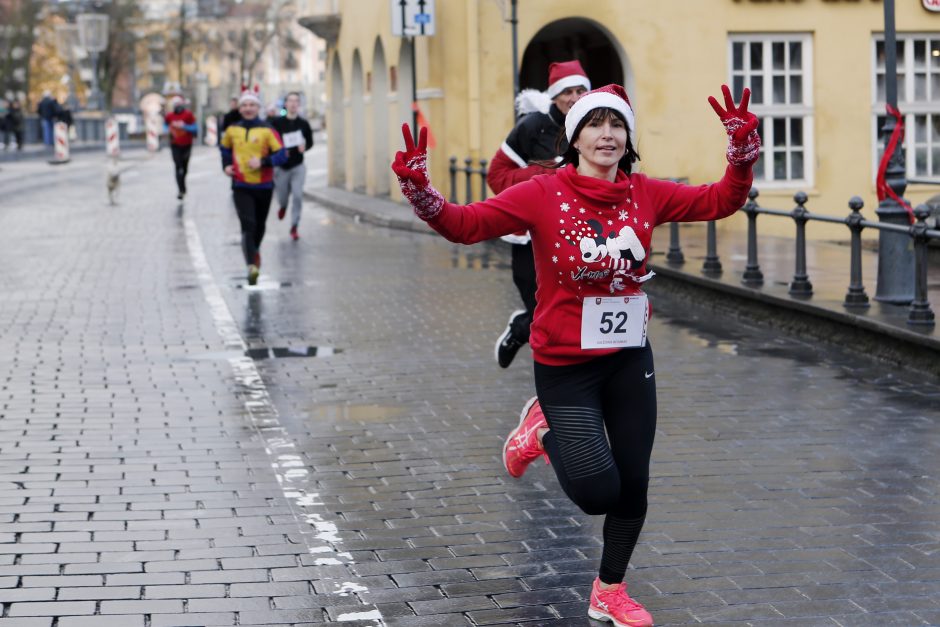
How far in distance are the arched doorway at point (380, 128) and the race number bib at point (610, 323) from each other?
2570 centimetres

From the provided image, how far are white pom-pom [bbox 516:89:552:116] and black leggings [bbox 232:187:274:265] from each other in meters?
6.55

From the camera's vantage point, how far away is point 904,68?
77.9 feet

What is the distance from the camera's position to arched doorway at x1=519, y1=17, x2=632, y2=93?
27.8 meters

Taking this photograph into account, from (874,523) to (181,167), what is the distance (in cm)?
2415

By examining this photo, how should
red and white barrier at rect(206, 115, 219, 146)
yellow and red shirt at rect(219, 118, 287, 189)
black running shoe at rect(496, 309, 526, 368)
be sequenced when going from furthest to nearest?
red and white barrier at rect(206, 115, 219, 146) → yellow and red shirt at rect(219, 118, 287, 189) → black running shoe at rect(496, 309, 526, 368)

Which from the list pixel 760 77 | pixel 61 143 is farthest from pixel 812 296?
pixel 61 143

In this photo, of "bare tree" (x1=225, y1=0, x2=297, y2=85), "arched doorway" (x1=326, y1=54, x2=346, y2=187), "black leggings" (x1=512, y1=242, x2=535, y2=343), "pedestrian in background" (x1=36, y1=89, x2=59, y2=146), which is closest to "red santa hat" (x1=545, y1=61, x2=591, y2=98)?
"black leggings" (x1=512, y1=242, x2=535, y2=343)

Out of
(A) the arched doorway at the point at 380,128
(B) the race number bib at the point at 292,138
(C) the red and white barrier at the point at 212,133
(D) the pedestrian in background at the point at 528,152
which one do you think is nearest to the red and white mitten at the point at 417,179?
(D) the pedestrian in background at the point at 528,152

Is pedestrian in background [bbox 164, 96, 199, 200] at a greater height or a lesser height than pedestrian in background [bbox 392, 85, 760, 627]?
greater

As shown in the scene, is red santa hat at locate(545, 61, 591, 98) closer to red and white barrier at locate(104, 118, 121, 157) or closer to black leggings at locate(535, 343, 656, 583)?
black leggings at locate(535, 343, 656, 583)

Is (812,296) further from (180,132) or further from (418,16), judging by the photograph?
(180,132)

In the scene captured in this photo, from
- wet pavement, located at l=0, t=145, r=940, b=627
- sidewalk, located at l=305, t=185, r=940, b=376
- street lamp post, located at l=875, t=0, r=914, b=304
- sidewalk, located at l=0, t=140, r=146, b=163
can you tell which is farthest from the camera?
sidewalk, located at l=0, t=140, r=146, b=163

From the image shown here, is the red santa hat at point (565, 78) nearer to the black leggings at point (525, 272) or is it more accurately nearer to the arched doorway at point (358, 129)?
the black leggings at point (525, 272)

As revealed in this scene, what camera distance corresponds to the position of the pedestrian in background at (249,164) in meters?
15.4
